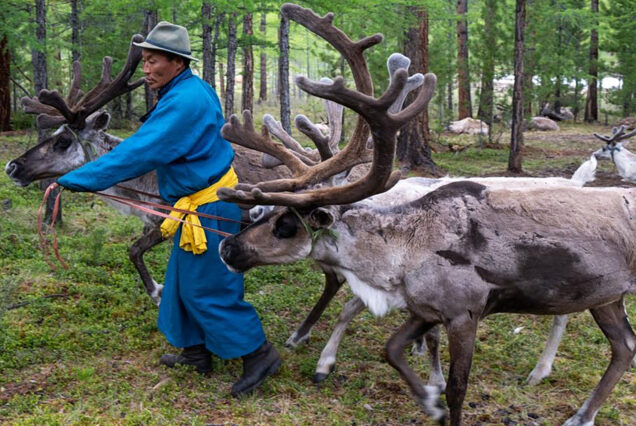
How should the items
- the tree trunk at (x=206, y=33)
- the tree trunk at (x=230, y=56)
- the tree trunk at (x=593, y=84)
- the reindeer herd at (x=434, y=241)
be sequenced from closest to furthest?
the reindeer herd at (x=434, y=241), the tree trunk at (x=206, y=33), the tree trunk at (x=230, y=56), the tree trunk at (x=593, y=84)

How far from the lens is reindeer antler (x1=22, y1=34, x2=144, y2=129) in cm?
636

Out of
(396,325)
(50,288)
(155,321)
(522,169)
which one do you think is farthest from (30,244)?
Result: (522,169)

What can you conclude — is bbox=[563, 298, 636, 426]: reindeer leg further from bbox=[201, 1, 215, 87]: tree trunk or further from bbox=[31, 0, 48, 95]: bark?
bbox=[201, 1, 215, 87]: tree trunk

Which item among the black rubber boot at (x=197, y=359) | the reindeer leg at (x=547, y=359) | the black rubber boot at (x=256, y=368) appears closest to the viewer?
the black rubber boot at (x=256, y=368)

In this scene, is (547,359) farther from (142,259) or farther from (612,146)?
(612,146)

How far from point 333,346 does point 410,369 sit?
3.96 ft

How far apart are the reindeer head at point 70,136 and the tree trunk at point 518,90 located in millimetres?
9188

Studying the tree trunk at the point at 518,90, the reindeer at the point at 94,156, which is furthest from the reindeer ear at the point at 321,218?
the tree trunk at the point at 518,90

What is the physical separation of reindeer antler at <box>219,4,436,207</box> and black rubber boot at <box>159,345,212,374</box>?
143cm

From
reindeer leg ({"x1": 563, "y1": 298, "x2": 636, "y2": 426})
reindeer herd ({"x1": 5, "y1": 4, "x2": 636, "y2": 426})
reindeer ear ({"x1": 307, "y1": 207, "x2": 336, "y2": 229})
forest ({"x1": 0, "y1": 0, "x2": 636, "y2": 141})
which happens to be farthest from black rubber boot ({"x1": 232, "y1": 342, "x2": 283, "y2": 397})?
forest ({"x1": 0, "y1": 0, "x2": 636, "y2": 141})

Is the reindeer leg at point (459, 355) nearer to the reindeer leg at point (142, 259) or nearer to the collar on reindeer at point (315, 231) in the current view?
the collar on reindeer at point (315, 231)

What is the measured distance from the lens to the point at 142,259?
6488 mm

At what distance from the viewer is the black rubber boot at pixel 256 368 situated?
4.76 metres

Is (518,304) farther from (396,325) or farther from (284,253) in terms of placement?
(396,325)
